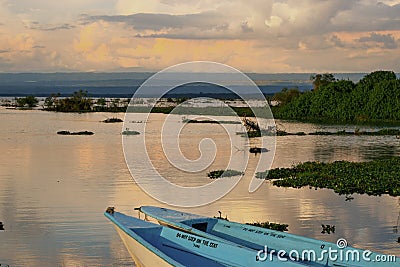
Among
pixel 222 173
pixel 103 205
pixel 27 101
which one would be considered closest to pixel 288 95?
pixel 27 101

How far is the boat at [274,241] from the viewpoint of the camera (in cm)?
850

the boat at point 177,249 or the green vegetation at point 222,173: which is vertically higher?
the boat at point 177,249

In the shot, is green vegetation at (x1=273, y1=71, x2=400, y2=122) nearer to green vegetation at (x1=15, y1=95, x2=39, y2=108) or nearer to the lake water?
the lake water

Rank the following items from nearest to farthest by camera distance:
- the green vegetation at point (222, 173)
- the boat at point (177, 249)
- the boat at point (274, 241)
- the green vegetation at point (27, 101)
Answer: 1. the boat at point (274, 241)
2. the boat at point (177, 249)
3. the green vegetation at point (222, 173)
4. the green vegetation at point (27, 101)

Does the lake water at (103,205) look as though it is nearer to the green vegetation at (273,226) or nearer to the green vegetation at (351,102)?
the green vegetation at (273,226)

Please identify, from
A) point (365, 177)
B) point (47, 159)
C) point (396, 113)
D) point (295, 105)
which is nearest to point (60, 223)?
point (365, 177)

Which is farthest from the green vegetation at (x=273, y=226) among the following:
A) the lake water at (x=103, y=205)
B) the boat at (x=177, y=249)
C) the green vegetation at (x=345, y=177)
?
the green vegetation at (x=345, y=177)

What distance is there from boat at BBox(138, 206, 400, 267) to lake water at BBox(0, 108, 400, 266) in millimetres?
1244

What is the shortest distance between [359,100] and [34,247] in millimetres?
45340

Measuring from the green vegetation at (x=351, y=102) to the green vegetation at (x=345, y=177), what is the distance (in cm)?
3120

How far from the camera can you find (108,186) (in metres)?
18.3

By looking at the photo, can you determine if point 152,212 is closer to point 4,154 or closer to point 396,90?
point 4,154

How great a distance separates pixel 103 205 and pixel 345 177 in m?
7.52

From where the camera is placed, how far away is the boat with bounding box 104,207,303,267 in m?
8.62
